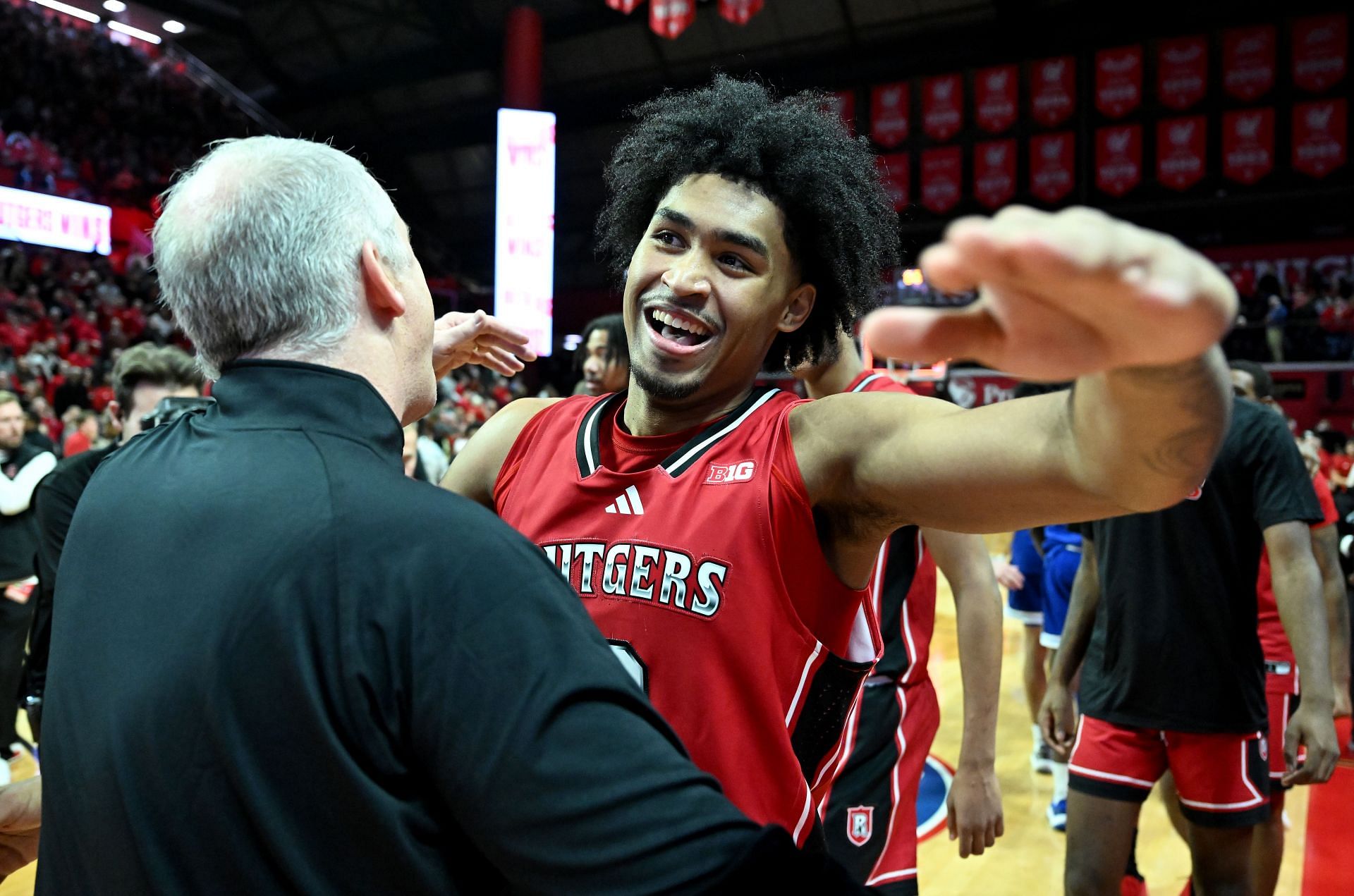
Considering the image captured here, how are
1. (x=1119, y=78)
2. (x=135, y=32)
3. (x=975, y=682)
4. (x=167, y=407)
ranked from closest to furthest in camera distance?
(x=975, y=682)
(x=167, y=407)
(x=1119, y=78)
(x=135, y=32)

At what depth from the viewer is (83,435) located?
28.4ft

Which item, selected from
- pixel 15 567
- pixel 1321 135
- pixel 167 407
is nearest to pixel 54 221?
pixel 15 567

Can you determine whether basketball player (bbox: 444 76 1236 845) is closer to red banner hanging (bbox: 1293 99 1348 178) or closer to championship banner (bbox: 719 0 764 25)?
championship banner (bbox: 719 0 764 25)

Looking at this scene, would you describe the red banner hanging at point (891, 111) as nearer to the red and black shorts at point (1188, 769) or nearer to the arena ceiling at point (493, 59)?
the arena ceiling at point (493, 59)

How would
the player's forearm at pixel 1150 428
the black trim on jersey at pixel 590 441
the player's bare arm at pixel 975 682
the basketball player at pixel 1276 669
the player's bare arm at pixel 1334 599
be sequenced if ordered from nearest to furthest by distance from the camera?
the player's forearm at pixel 1150 428
the black trim on jersey at pixel 590 441
the player's bare arm at pixel 975 682
the basketball player at pixel 1276 669
the player's bare arm at pixel 1334 599

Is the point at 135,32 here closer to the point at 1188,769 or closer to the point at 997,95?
the point at 997,95

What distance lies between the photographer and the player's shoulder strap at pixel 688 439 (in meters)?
1.72

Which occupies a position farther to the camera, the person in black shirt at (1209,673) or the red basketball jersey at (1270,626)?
the red basketball jersey at (1270,626)

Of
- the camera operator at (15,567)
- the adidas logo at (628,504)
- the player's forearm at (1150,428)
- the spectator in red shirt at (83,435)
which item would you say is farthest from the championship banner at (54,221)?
the player's forearm at (1150,428)

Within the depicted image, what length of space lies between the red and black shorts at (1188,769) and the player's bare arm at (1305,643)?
4.2 inches

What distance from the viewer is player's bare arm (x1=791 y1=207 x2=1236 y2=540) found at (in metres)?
0.73

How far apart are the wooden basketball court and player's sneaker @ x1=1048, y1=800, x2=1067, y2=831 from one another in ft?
0.11

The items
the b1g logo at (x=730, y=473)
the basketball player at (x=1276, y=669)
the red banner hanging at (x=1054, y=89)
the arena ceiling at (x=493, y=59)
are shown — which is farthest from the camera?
the arena ceiling at (x=493, y=59)

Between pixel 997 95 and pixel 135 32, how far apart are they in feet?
44.5
